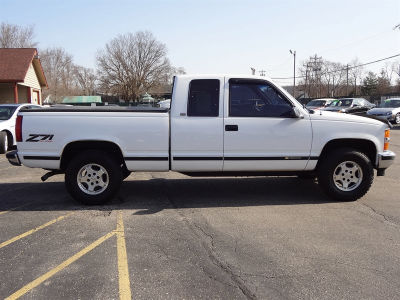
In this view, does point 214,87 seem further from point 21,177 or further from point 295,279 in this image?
point 21,177

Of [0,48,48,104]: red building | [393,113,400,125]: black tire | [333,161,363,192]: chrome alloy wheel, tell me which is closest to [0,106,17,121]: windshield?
[333,161,363,192]: chrome alloy wheel

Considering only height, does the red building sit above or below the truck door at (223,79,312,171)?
above

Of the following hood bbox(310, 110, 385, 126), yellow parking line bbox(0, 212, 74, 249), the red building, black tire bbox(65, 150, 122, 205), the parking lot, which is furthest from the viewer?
the red building

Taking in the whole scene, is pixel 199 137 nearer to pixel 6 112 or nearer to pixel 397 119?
pixel 6 112

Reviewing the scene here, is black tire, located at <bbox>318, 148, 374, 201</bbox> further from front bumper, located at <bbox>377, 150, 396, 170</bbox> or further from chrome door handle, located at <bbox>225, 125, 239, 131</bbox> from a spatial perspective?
chrome door handle, located at <bbox>225, 125, 239, 131</bbox>

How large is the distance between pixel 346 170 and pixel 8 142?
10.4m

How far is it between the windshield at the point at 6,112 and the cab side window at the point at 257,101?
9.12 m

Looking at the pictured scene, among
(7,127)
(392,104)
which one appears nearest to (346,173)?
(7,127)

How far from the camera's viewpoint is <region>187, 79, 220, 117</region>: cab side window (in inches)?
219

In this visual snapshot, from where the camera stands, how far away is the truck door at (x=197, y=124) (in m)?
5.50

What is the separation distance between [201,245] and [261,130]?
2.15 m

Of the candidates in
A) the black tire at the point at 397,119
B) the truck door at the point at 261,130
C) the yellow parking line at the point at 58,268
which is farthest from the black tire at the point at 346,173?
the black tire at the point at 397,119

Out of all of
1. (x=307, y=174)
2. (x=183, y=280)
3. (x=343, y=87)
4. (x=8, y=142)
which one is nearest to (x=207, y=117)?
(x=307, y=174)

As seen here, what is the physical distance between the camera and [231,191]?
664 centimetres
